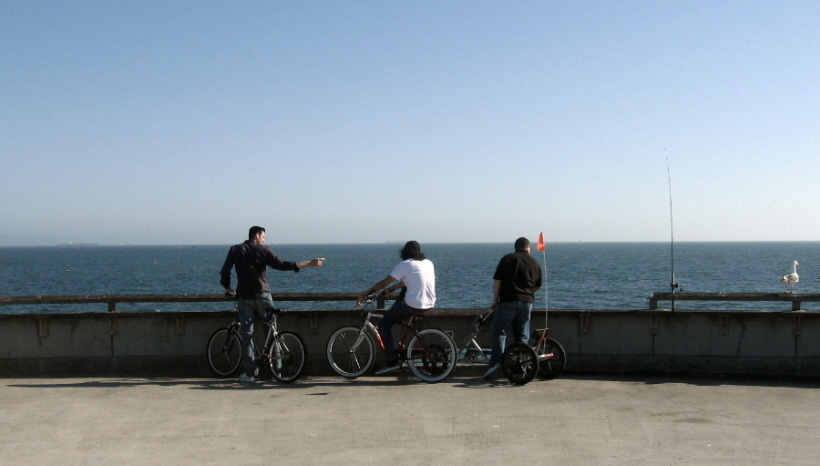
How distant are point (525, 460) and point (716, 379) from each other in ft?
14.5

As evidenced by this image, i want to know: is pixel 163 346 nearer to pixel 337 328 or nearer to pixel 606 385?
pixel 337 328

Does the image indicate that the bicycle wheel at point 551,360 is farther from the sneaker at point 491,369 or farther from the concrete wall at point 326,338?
the concrete wall at point 326,338

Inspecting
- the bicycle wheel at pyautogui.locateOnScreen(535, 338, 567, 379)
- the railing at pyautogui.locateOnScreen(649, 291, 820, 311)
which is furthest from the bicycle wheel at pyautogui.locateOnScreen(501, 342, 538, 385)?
the railing at pyautogui.locateOnScreen(649, 291, 820, 311)

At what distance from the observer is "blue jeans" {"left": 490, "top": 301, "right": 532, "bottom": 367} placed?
9.70 metres

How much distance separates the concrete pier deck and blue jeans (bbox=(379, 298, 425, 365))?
1.09 feet

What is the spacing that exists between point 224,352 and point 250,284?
99cm

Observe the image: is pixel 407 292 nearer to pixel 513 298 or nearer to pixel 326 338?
pixel 513 298

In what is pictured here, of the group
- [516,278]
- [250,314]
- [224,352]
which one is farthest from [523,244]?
[224,352]

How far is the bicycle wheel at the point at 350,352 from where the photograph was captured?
1006 centimetres

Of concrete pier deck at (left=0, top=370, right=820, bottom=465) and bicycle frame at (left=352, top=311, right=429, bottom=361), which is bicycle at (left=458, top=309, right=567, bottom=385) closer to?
concrete pier deck at (left=0, top=370, right=820, bottom=465)

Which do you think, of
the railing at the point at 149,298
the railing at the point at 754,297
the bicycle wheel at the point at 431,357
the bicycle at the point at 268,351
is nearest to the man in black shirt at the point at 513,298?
the bicycle wheel at the point at 431,357

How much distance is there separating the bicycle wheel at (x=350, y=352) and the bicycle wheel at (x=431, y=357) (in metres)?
0.56

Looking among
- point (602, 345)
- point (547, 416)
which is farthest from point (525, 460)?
point (602, 345)

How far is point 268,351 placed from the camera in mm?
9953
